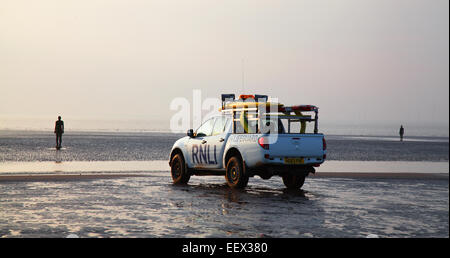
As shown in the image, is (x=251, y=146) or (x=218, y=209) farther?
(x=251, y=146)

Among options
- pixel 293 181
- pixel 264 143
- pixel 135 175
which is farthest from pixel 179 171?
pixel 264 143

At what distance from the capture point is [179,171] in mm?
16859

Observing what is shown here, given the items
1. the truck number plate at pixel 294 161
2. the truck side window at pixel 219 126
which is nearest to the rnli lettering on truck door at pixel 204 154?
the truck side window at pixel 219 126

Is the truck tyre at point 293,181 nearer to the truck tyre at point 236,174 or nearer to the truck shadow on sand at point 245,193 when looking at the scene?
the truck shadow on sand at point 245,193

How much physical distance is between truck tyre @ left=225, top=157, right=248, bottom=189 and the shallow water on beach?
0.39m

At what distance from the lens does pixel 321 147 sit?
14.9 meters

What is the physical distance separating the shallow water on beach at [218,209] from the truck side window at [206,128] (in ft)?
4.71

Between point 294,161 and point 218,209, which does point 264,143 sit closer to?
point 294,161

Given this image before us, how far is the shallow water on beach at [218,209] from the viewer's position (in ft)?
29.0

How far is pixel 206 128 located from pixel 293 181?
9.40ft
